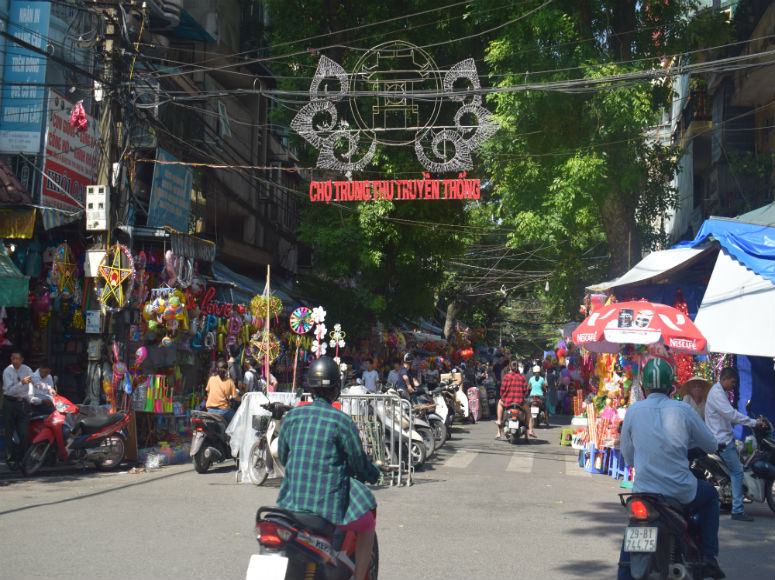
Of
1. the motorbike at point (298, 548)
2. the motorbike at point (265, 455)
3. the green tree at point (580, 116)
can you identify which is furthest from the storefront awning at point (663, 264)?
the motorbike at point (298, 548)

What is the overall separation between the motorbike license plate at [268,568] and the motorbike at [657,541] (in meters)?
2.14

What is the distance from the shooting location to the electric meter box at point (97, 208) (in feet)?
42.9

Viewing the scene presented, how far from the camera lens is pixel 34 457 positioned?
37.2 feet

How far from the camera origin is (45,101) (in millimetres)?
14750

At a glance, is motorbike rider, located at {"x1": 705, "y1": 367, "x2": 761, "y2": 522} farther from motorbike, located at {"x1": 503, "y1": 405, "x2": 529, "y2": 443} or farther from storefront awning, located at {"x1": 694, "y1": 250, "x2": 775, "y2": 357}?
motorbike, located at {"x1": 503, "y1": 405, "x2": 529, "y2": 443}

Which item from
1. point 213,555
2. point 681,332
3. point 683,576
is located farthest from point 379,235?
point 683,576

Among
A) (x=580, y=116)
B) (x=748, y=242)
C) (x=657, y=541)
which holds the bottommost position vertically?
(x=657, y=541)

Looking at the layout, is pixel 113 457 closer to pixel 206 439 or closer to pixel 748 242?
pixel 206 439

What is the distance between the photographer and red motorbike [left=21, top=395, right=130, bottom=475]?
1138 centimetres

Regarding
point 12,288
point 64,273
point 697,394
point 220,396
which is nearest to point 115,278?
point 64,273

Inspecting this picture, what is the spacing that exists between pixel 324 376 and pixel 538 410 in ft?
54.5

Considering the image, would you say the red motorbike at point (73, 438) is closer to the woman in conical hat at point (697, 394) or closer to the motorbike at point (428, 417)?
the motorbike at point (428, 417)

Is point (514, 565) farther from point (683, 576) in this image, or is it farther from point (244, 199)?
point (244, 199)

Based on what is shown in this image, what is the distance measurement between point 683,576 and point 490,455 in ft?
33.6
